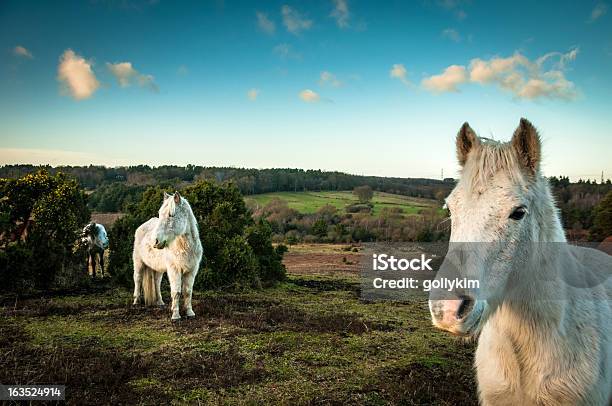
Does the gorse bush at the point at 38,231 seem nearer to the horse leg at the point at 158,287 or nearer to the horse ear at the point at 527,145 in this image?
the horse leg at the point at 158,287

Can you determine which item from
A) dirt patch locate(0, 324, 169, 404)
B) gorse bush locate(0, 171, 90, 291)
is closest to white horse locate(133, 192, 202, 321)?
dirt patch locate(0, 324, 169, 404)

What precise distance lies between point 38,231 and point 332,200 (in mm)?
36744

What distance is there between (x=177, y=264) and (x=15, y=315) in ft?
12.7

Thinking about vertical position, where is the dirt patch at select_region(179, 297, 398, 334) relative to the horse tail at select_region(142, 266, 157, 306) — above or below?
below

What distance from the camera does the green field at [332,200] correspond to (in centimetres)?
3584

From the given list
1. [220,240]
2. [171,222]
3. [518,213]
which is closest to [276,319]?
[171,222]

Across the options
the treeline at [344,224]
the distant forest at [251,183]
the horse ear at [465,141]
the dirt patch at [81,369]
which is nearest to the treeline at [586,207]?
the distant forest at [251,183]

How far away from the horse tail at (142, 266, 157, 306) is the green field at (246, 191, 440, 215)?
1001 inches

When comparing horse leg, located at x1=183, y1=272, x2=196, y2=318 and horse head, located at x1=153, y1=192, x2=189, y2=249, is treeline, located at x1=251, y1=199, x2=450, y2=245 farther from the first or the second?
horse head, located at x1=153, y1=192, x2=189, y2=249

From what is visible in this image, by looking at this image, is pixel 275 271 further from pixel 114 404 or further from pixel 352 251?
pixel 352 251

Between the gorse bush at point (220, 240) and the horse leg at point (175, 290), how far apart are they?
320cm

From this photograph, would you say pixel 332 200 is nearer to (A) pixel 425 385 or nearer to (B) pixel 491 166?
(A) pixel 425 385

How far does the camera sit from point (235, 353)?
6395mm

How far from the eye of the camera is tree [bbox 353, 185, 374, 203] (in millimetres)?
43519
